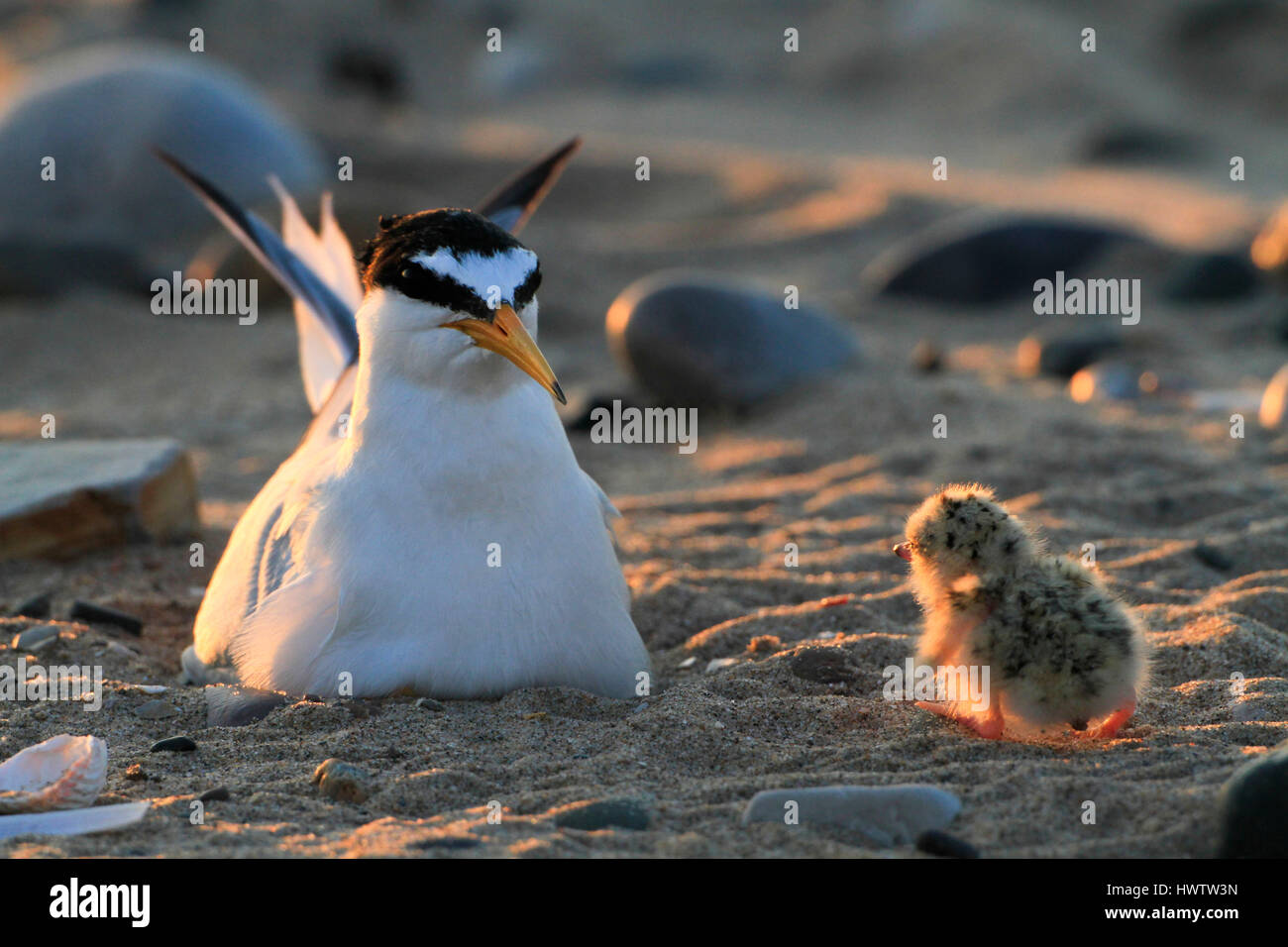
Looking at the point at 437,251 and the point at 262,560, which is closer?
the point at 437,251

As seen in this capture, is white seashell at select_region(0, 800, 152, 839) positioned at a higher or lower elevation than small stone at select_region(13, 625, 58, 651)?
lower

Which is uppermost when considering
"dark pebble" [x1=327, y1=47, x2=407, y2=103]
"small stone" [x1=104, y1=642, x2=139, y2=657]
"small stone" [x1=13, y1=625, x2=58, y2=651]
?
"dark pebble" [x1=327, y1=47, x2=407, y2=103]

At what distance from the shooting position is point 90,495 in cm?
527

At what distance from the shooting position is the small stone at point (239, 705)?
3.74 metres

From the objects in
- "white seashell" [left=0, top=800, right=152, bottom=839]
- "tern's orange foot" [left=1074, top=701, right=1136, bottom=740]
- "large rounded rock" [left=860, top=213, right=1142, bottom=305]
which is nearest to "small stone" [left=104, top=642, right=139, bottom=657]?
"white seashell" [left=0, top=800, right=152, bottom=839]

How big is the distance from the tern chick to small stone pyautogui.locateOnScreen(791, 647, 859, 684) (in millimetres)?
384

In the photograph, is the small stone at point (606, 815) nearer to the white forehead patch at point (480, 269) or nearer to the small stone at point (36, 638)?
the white forehead patch at point (480, 269)

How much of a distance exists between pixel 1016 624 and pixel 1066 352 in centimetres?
507

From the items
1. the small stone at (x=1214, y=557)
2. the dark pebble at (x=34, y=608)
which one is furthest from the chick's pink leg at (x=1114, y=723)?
the dark pebble at (x=34, y=608)

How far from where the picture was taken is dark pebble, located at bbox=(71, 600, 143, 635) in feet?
15.6

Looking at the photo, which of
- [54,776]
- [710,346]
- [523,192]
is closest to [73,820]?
[54,776]

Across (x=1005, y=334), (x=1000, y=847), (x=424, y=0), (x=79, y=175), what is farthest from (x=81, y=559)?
(x=424, y=0)

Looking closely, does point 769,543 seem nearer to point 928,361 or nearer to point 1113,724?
point 1113,724

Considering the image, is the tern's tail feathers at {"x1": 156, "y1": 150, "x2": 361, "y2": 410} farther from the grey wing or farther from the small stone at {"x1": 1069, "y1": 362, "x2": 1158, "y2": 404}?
the small stone at {"x1": 1069, "y1": 362, "x2": 1158, "y2": 404}
